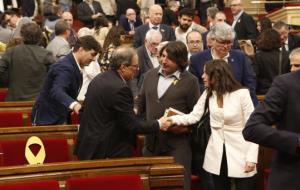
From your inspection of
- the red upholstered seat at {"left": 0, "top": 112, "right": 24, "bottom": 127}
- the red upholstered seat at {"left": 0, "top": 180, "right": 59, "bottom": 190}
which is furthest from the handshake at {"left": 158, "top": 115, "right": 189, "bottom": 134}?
the red upholstered seat at {"left": 0, "top": 112, "right": 24, "bottom": 127}

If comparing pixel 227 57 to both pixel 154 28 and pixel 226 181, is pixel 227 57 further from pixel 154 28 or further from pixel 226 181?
pixel 154 28

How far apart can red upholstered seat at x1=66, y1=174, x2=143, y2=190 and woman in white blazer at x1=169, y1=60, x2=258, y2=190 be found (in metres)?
1.01

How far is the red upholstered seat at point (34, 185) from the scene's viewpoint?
3412 mm

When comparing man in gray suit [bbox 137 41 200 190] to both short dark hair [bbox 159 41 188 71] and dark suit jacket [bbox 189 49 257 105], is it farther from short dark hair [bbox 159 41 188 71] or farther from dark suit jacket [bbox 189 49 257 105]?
dark suit jacket [bbox 189 49 257 105]

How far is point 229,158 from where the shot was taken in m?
4.82

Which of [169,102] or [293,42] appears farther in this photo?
[293,42]

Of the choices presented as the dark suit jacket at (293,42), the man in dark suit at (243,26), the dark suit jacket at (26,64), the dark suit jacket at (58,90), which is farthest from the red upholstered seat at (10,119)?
the man in dark suit at (243,26)

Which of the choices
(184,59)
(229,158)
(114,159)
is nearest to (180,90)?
(184,59)

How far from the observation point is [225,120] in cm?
479

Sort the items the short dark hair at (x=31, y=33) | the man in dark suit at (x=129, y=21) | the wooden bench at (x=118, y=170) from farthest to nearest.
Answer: the man in dark suit at (x=129, y=21) < the short dark hair at (x=31, y=33) < the wooden bench at (x=118, y=170)

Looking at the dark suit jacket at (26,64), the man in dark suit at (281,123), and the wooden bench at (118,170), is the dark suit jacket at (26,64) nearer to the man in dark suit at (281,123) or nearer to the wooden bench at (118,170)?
the wooden bench at (118,170)

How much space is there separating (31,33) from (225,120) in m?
2.35

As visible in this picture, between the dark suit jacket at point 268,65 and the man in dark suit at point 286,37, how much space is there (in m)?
0.88

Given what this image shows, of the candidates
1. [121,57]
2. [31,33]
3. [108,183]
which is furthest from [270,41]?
[108,183]
